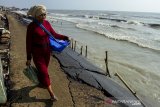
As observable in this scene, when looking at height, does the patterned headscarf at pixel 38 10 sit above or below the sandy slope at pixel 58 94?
above

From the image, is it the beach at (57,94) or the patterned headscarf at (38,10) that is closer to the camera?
the patterned headscarf at (38,10)

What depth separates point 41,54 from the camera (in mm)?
5348

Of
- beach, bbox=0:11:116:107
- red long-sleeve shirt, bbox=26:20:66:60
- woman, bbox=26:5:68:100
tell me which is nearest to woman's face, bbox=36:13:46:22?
woman, bbox=26:5:68:100

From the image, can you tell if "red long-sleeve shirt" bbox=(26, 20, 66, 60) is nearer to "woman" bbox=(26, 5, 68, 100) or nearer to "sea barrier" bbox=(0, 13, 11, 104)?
"woman" bbox=(26, 5, 68, 100)

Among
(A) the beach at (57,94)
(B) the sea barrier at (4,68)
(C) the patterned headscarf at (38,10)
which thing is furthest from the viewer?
(A) the beach at (57,94)

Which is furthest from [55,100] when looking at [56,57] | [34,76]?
[56,57]

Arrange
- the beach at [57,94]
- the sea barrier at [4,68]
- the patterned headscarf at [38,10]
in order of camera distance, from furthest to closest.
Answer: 1. the beach at [57,94]
2. the sea barrier at [4,68]
3. the patterned headscarf at [38,10]

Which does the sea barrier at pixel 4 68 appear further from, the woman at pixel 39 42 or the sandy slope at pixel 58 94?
the woman at pixel 39 42

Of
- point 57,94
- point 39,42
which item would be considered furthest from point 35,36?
point 57,94

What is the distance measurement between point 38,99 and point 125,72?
21.4 feet

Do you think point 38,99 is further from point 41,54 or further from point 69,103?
point 41,54

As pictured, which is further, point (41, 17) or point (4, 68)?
point (4, 68)

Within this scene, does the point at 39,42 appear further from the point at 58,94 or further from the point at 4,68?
the point at 4,68

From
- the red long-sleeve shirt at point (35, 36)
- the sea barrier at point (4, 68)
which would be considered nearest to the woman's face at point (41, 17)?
the red long-sleeve shirt at point (35, 36)
